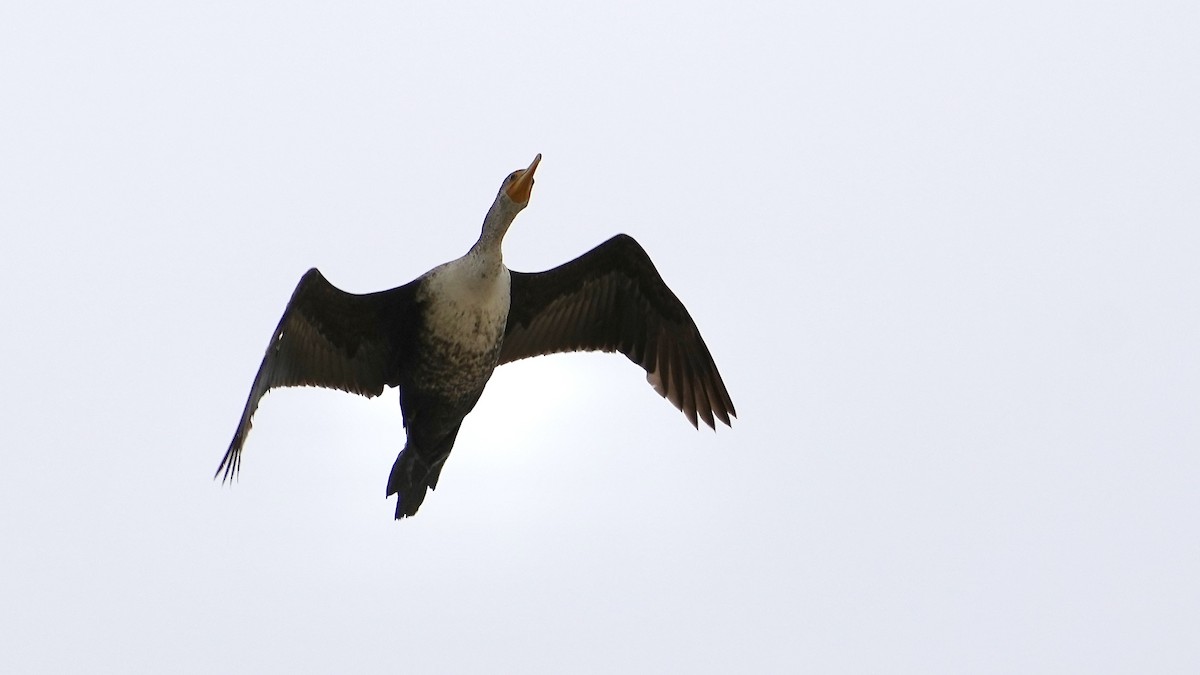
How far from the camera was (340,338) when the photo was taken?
9820mm

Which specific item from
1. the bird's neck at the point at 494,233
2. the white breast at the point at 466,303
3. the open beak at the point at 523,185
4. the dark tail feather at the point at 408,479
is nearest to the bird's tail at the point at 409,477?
the dark tail feather at the point at 408,479

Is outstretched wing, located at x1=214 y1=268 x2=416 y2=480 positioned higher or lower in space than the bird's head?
lower

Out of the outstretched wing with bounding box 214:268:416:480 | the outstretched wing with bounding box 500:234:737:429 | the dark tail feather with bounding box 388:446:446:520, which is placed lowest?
the dark tail feather with bounding box 388:446:446:520

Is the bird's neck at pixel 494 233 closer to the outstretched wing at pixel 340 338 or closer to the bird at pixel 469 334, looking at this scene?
the bird at pixel 469 334

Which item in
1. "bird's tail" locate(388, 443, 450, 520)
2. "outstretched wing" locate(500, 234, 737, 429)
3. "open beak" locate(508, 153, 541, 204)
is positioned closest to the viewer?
"open beak" locate(508, 153, 541, 204)

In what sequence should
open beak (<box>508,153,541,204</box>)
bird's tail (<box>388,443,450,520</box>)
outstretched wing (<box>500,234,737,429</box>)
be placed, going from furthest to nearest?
outstretched wing (<box>500,234,737,429</box>), bird's tail (<box>388,443,450,520</box>), open beak (<box>508,153,541,204</box>)

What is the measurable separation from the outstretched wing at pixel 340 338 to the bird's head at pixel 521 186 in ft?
2.69

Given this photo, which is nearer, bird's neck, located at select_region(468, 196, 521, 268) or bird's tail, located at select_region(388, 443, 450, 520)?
bird's neck, located at select_region(468, 196, 521, 268)

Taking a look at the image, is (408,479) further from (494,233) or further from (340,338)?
(494,233)

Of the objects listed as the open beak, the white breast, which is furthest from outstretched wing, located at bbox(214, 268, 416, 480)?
the open beak

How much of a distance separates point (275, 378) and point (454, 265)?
1208mm

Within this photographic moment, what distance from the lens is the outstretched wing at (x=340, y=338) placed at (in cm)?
941

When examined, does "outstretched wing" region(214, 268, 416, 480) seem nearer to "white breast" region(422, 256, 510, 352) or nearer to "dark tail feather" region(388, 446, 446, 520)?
"white breast" region(422, 256, 510, 352)

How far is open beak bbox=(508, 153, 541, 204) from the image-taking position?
30.5 ft
